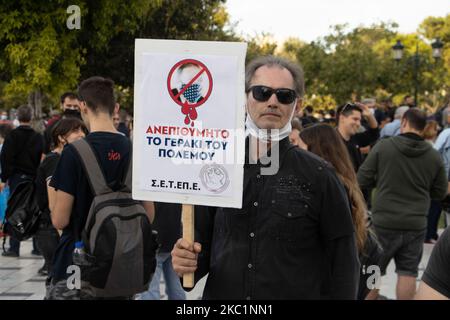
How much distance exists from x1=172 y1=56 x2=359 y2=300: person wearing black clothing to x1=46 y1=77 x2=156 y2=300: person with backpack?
3.27 ft

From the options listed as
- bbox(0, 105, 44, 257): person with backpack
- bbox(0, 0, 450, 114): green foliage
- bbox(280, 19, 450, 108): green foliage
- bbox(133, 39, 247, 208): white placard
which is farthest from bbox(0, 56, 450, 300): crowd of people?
bbox(280, 19, 450, 108): green foliage

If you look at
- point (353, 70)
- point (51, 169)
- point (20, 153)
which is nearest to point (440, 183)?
point (51, 169)

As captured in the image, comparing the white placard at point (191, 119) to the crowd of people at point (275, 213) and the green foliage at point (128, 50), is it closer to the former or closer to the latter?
the crowd of people at point (275, 213)

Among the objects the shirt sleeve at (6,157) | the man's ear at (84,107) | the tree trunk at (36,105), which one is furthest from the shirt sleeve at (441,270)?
the tree trunk at (36,105)

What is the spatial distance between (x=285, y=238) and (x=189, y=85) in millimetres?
723

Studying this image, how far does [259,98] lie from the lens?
9.09ft

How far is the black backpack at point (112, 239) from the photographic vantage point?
146 inches

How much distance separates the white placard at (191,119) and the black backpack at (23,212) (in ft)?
8.53

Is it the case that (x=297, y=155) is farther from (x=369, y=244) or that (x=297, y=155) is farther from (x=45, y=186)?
(x=45, y=186)

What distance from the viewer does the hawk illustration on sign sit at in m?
2.58

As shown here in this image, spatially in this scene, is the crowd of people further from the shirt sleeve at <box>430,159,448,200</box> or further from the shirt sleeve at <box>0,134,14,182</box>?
the shirt sleeve at <box>0,134,14,182</box>

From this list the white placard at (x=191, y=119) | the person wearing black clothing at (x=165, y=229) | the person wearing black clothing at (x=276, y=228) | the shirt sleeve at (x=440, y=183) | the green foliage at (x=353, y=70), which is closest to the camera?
the white placard at (x=191, y=119)

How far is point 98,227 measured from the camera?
3703 millimetres
